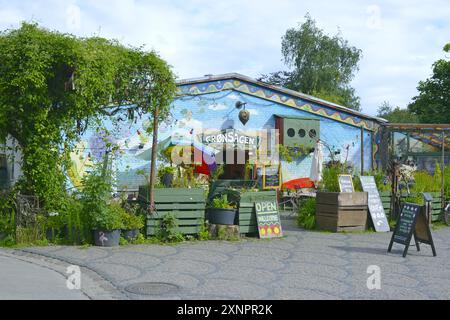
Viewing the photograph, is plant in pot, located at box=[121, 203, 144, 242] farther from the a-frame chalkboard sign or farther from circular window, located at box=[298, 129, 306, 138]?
circular window, located at box=[298, 129, 306, 138]

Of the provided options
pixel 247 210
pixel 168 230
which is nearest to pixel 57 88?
pixel 168 230

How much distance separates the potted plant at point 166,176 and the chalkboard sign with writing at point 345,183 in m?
3.94

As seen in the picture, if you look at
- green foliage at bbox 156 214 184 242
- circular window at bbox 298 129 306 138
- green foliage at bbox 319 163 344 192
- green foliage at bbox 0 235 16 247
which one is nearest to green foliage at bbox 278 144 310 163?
circular window at bbox 298 129 306 138

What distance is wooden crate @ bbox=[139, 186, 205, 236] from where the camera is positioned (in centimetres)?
1010

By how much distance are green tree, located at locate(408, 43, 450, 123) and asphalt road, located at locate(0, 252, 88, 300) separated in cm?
2946

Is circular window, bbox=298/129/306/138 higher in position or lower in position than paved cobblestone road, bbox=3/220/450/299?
higher

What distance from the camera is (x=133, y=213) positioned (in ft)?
32.8

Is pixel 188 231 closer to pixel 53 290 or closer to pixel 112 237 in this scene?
pixel 112 237

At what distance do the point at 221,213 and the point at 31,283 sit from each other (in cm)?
462

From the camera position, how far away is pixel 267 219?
35.6 feet

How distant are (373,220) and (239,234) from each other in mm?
3646

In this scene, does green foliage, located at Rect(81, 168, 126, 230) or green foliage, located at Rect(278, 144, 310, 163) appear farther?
green foliage, located at Rect(278, 144, 310, 163)

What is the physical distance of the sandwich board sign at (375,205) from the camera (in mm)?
12320

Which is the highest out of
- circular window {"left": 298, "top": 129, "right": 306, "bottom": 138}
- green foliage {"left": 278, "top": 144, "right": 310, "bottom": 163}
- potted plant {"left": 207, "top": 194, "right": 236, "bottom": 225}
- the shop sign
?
circular window {"left": 298, "top": 129, "right": 306, "bottom": 138}
